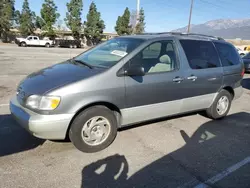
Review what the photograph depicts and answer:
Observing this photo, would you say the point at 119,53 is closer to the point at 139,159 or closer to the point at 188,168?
the point at 139,159

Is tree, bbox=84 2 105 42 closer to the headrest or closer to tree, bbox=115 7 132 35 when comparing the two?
tree, bbox=115 7 132 35

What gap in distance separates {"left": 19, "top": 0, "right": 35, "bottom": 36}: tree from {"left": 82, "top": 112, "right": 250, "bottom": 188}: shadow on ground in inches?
1769

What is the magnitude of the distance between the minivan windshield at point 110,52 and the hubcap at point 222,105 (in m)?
2.45

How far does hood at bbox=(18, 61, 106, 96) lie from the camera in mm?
3057

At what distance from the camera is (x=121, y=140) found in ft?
12.5

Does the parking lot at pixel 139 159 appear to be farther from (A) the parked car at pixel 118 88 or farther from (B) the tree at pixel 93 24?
(B) the tree at pixel 93 24

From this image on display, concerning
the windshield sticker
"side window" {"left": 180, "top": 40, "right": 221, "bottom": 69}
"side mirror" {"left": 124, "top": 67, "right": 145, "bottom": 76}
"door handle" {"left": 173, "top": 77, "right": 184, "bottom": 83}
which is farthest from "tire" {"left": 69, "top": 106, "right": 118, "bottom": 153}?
"side window" {"left": 180, "top": 40, "right": 221, "bottom": 69}

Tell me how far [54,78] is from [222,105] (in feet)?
12.3

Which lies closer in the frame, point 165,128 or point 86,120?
point 86,120

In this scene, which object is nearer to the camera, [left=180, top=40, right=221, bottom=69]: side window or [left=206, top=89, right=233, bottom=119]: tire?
[left=180, top=40, right=221, bottom=69]: side window

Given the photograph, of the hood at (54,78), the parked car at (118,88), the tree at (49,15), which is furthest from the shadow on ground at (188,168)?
the tree at (49,15)

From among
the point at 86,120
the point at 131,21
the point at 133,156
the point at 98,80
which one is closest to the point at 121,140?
the point at 133,156

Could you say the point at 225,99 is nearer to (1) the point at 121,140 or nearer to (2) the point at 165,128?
(2) the point at 165,128

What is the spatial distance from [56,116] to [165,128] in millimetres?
2250
